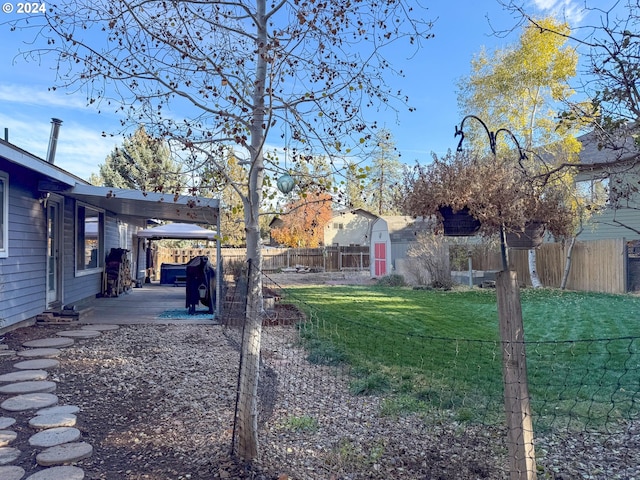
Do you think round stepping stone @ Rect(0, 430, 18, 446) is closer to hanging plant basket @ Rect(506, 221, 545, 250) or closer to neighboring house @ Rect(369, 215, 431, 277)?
hanging plant basket @ Rect(506, 221, 545, 250)

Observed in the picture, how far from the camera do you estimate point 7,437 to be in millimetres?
3057

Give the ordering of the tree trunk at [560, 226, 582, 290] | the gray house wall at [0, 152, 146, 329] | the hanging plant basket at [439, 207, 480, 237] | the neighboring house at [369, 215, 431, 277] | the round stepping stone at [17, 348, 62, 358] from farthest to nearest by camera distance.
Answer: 1. the neighboring house at [369, 215, 431, 277]
2. the tree trunk at [560, 226, 582, 290]
3. the gray house wall at [0, 152, 146, 329]
4. the round stepping stone at [17, 348, 62, 358]
5. the hanging plant basket at [439, 207, 480, 237]

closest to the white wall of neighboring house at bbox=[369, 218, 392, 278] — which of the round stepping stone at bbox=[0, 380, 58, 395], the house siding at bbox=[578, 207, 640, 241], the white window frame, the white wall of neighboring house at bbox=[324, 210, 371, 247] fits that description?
the house siding at bbox=[578, 207, 640, 241]

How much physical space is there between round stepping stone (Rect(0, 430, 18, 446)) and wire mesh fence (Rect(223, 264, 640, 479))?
1655 millimetres

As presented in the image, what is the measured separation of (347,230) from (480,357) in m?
24.3

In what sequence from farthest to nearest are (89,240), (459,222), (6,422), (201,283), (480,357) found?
1. (89,240)
2. (201,283)
3. (480,357)
4. (6,422)
5. (459,222)

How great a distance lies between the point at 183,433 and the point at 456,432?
2018 mm

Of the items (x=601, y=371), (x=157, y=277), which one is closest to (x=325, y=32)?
(x=601, y=371)

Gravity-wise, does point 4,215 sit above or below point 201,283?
above

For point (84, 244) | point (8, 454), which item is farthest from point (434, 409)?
point (84, 244)

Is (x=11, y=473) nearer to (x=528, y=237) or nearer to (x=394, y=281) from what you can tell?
(x=528, y=237)

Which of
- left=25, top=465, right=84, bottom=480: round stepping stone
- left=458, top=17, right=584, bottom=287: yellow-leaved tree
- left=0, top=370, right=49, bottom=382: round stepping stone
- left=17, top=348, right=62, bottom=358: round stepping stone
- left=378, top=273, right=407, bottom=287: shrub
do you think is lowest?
left=25, top=465, right=84, bottom=480: round stepping stone

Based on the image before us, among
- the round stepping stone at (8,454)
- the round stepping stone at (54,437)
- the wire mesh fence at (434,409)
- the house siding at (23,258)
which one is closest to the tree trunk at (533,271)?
the wire mesh fence at (434,409)

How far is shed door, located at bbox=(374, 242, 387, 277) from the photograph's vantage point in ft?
61.9
